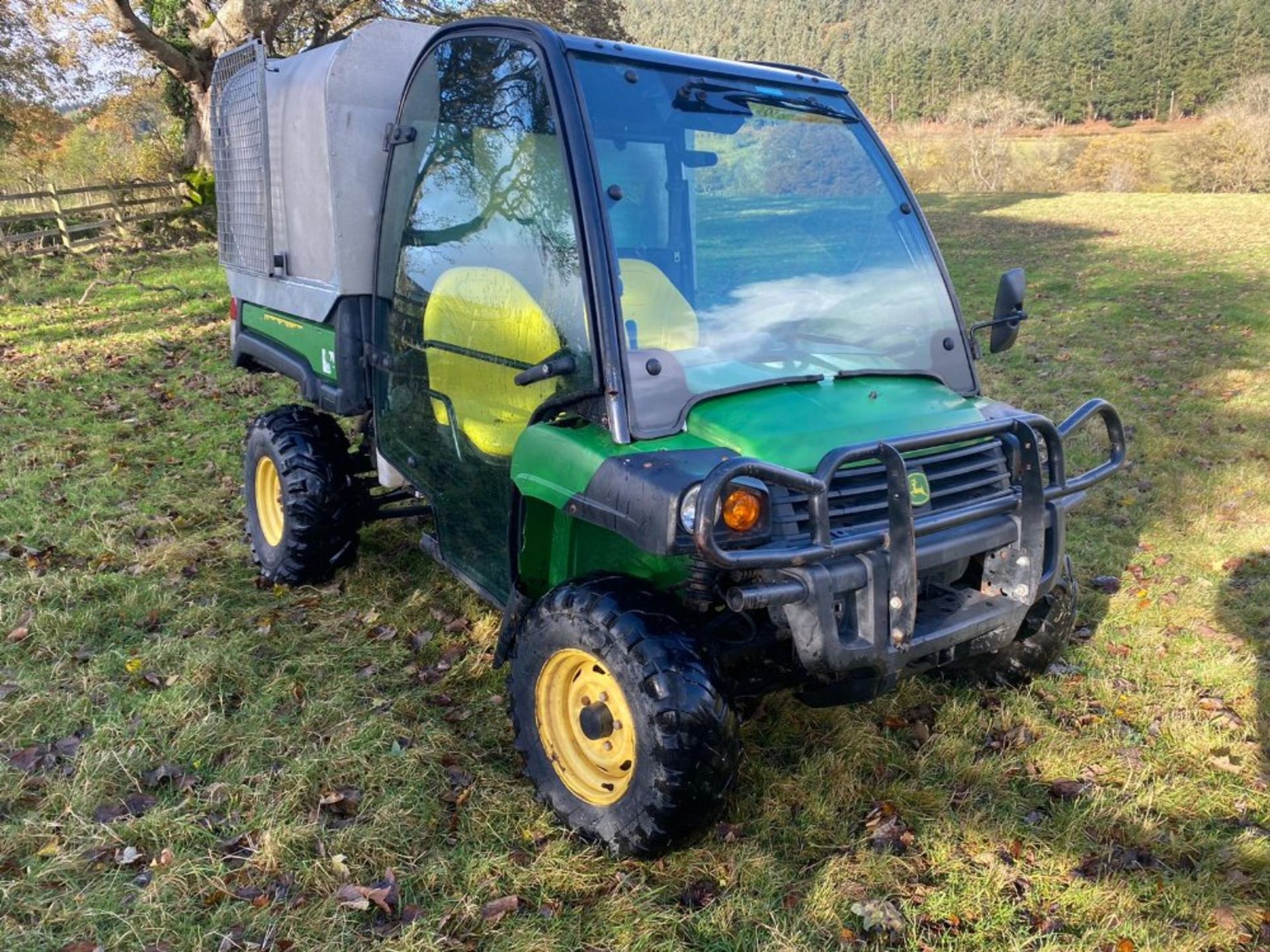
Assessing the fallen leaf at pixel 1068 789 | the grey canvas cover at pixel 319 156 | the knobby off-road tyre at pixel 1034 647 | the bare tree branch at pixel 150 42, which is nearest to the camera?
the fallen leaf at pixel 1068 789

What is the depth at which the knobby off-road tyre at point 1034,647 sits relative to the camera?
3.42 metres

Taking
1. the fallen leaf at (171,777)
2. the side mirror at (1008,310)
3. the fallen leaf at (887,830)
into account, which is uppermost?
the side mirror at (1008,310)

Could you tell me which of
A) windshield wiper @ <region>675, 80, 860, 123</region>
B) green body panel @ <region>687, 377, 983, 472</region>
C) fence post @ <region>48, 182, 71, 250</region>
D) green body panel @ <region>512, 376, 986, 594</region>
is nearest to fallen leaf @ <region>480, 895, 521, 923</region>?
green body panel @ <region>512, 376, 986, 594</region>

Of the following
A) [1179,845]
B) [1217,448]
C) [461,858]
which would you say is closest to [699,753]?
[461,858]

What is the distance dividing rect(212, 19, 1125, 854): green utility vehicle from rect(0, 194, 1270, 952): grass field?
329 millimetres

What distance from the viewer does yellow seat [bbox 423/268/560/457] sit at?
9.92 ft

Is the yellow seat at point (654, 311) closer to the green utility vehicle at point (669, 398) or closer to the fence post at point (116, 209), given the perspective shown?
the green utility vehicle at point (669, 398)

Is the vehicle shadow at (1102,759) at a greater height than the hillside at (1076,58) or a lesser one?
lesser

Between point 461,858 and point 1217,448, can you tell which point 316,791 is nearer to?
point 461,858

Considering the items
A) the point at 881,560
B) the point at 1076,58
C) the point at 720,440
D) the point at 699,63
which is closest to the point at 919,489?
the point at 881,560

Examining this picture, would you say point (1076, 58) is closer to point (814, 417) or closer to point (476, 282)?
point (476, 282)

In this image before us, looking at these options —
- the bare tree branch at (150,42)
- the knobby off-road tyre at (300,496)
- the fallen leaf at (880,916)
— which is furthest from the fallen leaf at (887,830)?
the bare tree branch at (150,42)

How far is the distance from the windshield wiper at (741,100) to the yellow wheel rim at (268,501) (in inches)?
115

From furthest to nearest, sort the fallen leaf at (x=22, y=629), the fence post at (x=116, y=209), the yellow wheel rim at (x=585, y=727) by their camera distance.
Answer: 1. the fence post at (x=116, y=209)
2. the fallen leaf at (x=22, y=629)
3. the yellow wheel rim at (x=585, y=727)
